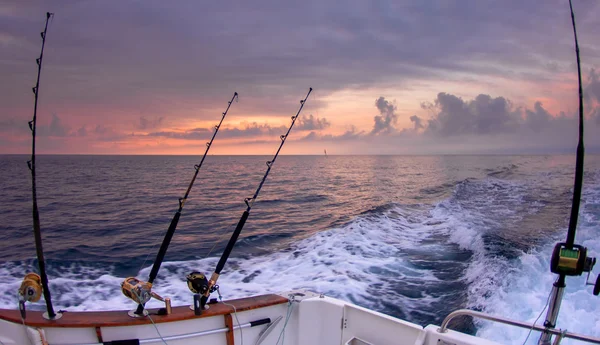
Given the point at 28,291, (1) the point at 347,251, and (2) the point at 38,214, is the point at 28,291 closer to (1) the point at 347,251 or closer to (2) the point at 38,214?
(2) the point at 38,214

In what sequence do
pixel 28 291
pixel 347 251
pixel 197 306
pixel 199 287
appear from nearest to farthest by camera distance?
pixel 28 291, pixel 197 306, pixel 199 287, pixel 347 251

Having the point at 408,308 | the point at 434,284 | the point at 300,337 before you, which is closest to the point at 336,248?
the point at 434,284

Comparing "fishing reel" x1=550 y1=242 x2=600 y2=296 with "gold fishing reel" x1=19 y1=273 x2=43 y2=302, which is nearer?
"fishing reel" x1=550 y1=242 x2=600 y2=296

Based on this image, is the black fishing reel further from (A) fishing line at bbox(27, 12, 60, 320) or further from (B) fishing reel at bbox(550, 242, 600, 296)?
(B) fishing reel at bbox(550, 242, 600, 296)

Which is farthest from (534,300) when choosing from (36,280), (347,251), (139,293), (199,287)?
(36,280)

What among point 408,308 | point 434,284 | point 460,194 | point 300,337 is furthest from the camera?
point 460,194

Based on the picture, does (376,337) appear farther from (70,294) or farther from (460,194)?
(460,194)

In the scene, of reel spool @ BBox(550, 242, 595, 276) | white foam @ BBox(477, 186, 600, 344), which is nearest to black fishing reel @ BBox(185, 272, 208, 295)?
reel spool @ BBox(550, 242, 595, 276)

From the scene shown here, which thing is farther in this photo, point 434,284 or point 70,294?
point 434,284

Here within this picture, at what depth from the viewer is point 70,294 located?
6.33m

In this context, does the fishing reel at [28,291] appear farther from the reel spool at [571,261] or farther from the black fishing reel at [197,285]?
the reel spool at [571,261]

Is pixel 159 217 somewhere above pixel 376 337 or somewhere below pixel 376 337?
below

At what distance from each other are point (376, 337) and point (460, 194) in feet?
56.5

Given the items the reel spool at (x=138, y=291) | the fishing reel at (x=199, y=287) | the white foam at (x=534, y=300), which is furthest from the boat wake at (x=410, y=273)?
the reel spool at (x=138, y=291)
